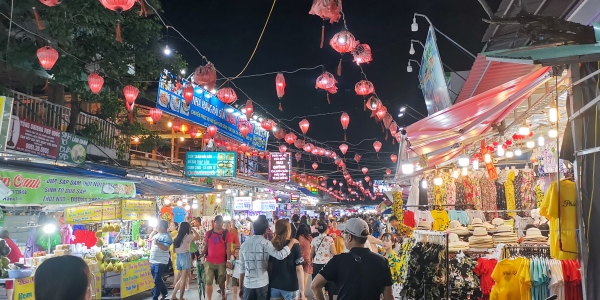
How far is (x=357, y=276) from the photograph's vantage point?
15.0ft

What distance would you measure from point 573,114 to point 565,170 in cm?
590

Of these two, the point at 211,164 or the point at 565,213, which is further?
the point at 211,164

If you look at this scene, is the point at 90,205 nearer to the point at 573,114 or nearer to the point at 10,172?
the point at 10,172

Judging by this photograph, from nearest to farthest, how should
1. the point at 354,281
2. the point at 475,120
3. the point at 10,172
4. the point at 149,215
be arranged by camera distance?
the point at 354,281
the point at 475,120
the point at 10,172
the point at 149,215

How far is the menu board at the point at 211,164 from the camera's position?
1958 cm

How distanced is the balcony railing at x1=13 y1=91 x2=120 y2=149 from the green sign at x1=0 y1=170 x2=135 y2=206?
3.33m

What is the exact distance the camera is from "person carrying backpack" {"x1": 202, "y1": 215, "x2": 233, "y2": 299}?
1055 cm

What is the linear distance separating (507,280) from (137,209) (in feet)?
36.1

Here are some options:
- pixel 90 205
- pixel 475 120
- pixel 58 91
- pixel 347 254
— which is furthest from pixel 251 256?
pixel 58 91

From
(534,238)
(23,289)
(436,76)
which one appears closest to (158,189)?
(23,289)

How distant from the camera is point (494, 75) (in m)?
9.27

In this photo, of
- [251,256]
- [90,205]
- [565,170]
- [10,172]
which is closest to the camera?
[251,256]

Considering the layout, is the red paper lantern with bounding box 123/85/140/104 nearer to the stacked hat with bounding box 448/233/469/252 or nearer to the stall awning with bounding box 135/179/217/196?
the stall awning with bounding box 135/179/217/196

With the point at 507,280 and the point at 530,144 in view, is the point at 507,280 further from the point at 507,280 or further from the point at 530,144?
the point at 530,144
